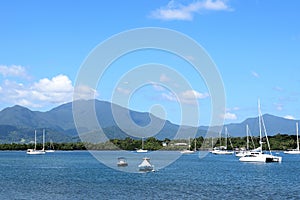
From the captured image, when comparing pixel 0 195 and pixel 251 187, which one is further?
pixel 251 187

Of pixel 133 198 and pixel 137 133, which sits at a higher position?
pixel 137 133

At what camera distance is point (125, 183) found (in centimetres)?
5150

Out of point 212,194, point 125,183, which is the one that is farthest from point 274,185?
Result: point 125,183

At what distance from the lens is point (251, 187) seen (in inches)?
1905

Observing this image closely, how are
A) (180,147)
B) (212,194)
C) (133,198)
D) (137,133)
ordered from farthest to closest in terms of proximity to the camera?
(180,147) → (137,133) → (212,194) → (133,198)

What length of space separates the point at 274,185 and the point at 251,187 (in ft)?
12.7

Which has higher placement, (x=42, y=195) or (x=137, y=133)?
(x=137, y=133)

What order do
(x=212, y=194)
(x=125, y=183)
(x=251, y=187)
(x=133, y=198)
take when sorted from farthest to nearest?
(x=125, y=183) → (x=251, y=187) → (x=212, y=194) → (x=133, y=198)

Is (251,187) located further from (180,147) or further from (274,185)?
(180,147)

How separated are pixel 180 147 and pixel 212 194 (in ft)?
503

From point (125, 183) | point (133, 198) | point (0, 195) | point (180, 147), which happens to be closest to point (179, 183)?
point (125, 183)

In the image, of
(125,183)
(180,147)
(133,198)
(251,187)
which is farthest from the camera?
(180,147)

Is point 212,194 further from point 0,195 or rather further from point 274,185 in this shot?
point 0,195

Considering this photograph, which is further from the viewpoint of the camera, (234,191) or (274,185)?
(274,185)
